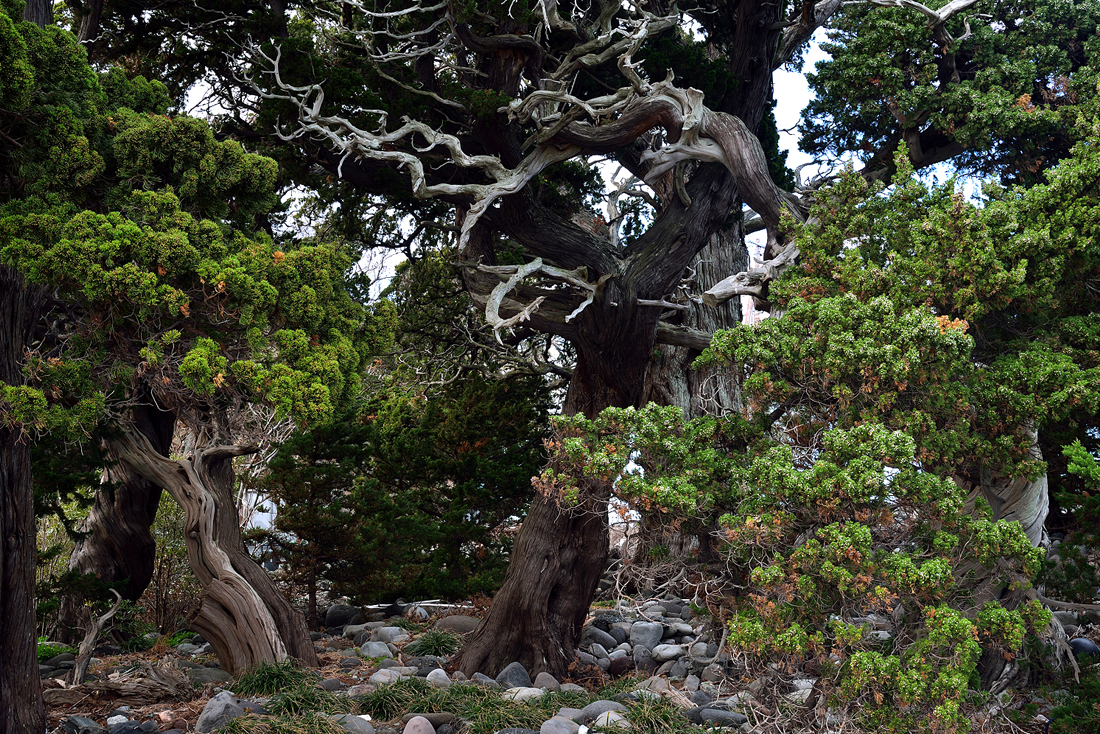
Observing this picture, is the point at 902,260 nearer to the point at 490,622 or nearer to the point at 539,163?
the point at 539,163

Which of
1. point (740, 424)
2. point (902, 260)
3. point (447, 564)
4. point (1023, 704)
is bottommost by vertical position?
point (1023, 704)

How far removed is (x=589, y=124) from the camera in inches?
316

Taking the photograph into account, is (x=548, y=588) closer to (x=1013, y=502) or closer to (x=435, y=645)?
(x=435, y=645)

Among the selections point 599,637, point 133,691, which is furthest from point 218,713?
point 599,637

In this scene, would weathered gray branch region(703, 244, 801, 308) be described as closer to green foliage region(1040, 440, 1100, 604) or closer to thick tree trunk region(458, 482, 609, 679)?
thick tree trunk region(458, 482, 609, 679)

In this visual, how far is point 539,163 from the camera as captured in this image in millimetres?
7996

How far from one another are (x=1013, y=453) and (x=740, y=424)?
1.81 meters

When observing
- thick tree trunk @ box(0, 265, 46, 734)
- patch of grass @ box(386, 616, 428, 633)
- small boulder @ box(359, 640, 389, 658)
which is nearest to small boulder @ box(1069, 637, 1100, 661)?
small boulder @ box(359, 640, 389, 658)

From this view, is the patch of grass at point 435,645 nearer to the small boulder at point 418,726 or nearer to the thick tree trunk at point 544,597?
the thick tree trunk at point 544,597

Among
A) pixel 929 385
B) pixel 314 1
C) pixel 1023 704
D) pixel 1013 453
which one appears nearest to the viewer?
pixel 929 385

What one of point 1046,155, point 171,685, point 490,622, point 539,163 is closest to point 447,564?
point 490,622

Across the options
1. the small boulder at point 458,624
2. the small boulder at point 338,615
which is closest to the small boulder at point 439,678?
the small boulder at point 458,624

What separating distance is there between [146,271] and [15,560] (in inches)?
90.4

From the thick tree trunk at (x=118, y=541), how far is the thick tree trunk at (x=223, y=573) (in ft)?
5.60
